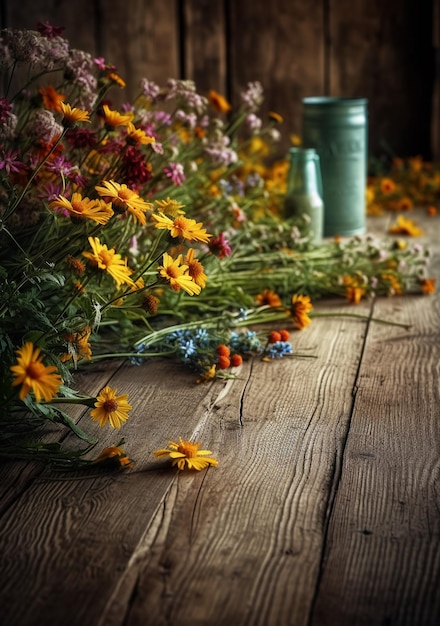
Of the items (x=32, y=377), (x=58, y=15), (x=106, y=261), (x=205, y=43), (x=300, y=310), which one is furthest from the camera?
(x=205, y=43)

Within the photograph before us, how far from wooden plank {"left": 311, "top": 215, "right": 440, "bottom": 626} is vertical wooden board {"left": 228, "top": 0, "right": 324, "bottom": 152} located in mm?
1882

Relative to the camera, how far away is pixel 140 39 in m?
3.19

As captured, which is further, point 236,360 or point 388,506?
point 236,360

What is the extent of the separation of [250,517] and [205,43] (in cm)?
249

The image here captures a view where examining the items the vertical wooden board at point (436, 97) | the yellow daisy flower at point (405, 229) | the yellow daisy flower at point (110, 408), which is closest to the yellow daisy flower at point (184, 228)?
the yellow daisy flower at point (110, 408)

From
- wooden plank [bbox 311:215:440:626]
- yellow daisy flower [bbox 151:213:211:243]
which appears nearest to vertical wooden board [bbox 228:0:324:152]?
wooden plank [bbox 311:215:440:626]

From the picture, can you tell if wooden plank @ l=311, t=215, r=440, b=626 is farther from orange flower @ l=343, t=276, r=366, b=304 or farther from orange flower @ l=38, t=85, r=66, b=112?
orange flower @ l=38, t=85, r=66, b=112

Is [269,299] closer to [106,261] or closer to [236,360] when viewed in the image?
[236,360]

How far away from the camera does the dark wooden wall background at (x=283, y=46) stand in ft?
10.4

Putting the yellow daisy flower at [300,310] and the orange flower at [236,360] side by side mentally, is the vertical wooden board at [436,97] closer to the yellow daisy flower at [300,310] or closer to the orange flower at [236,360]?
the yellow daisy flower at [300,310]

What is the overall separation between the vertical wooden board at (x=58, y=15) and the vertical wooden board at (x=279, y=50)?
0.52 metres

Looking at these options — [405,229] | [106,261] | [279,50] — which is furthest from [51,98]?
[279,50]

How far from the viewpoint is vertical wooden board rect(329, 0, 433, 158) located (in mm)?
3287

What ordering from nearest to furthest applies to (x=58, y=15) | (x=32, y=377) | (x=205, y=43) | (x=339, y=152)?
1. (x=32, y=377)
2. (x=339, y=152)
3. (x=58, y=15)
4. (x=205, y=43)
